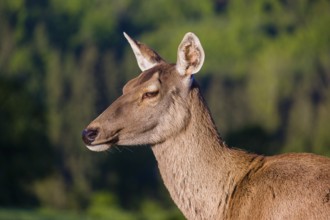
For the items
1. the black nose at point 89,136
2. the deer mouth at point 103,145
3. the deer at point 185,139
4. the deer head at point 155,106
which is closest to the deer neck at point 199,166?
the deer at point 185,139

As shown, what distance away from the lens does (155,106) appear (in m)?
11.1

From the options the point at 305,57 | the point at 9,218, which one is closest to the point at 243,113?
the point at 305,57

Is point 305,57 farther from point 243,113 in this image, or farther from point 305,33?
point 243,113

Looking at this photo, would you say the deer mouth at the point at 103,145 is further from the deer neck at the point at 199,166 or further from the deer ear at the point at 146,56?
the deer ear at the point at 146,56

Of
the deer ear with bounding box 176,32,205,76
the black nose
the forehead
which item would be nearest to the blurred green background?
the forehead

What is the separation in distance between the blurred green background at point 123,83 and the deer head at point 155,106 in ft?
102

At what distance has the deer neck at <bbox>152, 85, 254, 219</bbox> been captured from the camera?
1082 centimetres

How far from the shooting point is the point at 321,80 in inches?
2367

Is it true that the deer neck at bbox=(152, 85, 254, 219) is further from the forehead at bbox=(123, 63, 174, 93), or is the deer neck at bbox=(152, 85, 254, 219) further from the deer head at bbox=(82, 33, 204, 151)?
the forehead at bbox=(123, 63, 174, 93)

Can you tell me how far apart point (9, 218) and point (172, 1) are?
1628 inches

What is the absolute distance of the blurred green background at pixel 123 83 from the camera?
176 feet

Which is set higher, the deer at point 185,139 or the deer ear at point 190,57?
the deer ear at point 190,57

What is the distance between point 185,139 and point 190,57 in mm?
803

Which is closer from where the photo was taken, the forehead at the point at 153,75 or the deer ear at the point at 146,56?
the forehead at the point at 153,75
